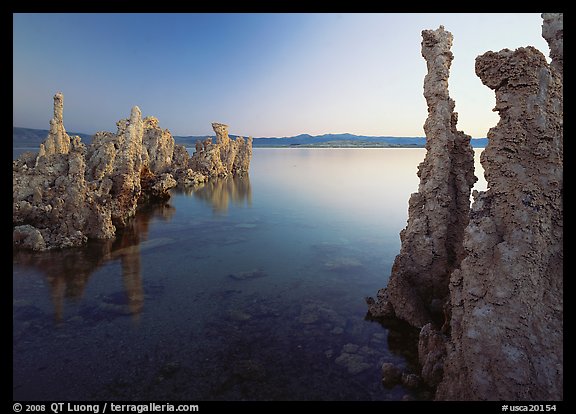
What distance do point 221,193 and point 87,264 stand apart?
87.6ft

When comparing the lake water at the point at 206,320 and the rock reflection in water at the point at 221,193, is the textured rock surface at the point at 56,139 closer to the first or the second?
the rock reflection in water at the point at 221,193

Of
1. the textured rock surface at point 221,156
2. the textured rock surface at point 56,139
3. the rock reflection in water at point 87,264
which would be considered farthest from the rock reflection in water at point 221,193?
the textured rock surface at point 56,139

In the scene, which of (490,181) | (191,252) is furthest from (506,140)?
(191,252)

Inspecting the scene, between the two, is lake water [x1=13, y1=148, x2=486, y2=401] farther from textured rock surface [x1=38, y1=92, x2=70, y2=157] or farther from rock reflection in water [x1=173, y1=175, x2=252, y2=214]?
textured rock surface [x1=38, y1=92, x2=70, y2=157]

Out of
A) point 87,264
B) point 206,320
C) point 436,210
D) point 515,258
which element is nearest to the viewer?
point 515,258

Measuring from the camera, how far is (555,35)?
8047 mm

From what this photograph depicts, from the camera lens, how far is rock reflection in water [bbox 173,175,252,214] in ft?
117

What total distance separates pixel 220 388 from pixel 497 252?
22.2 feet

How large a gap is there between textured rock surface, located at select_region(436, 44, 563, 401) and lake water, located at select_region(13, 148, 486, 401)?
2.06m

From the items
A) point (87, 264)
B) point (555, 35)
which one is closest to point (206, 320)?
point (87, 264)

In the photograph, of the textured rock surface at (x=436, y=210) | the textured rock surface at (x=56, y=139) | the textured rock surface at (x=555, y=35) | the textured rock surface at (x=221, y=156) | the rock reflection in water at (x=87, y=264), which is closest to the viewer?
the textured rock surface at (x=555, y=35)

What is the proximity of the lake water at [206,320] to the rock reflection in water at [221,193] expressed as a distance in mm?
12379

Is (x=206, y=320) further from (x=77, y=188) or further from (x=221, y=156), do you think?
(x=221, y=156)

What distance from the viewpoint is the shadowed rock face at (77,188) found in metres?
18.5
